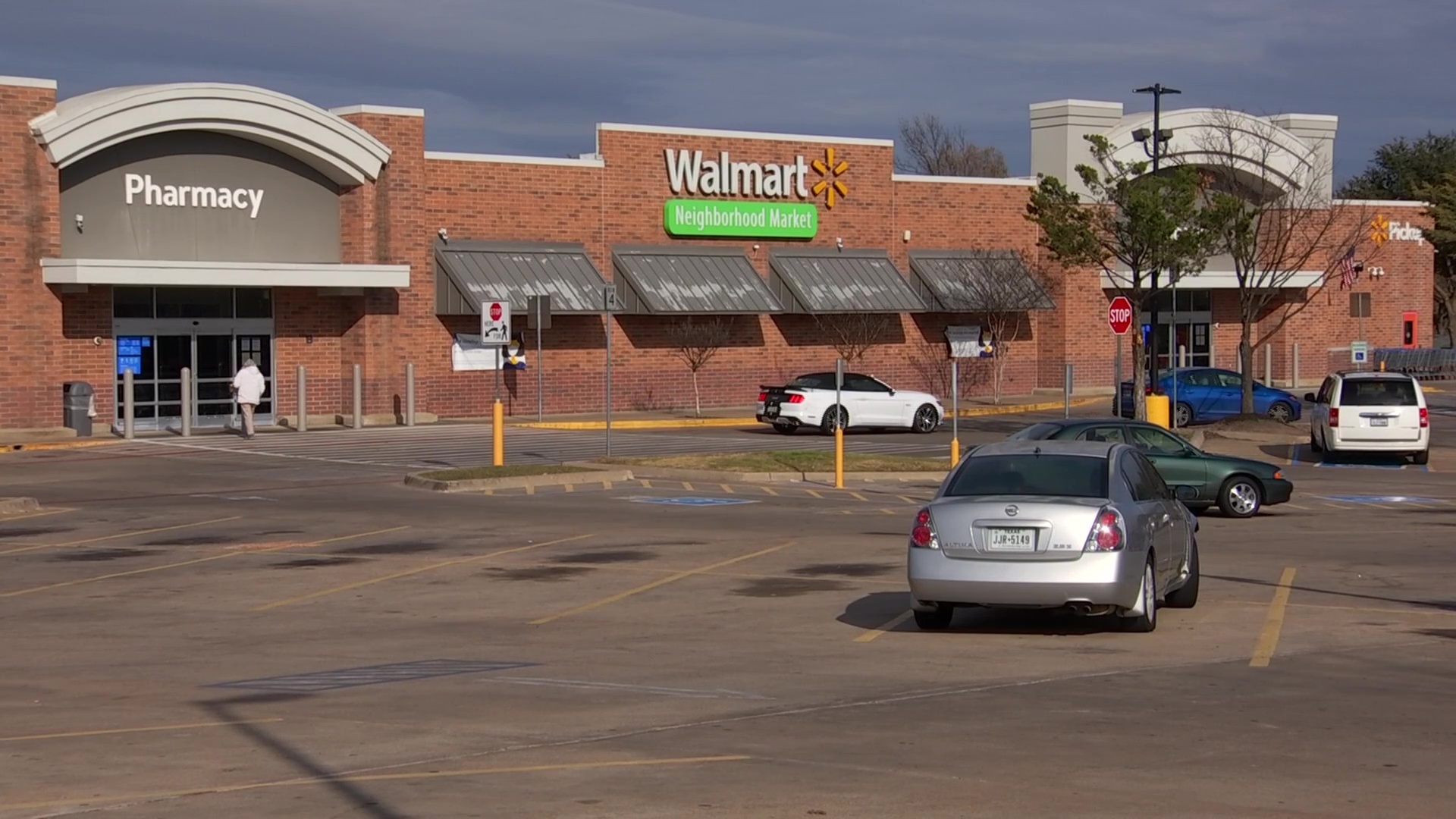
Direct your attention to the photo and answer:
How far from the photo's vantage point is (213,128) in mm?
37469

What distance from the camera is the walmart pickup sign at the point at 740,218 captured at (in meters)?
45.7

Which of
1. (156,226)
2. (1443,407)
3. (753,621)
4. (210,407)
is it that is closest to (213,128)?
(156,226)

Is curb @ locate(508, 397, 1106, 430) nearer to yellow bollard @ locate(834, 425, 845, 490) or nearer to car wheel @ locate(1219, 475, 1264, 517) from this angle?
yellow bollard @ locate(834, 425, 845, 490)

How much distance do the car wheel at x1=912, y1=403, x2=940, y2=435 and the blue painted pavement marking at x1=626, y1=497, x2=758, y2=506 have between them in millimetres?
15613

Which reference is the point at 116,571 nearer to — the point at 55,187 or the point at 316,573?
the point at 316,573

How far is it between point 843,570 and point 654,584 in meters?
2.01

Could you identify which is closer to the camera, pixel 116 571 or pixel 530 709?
pixel 530 709

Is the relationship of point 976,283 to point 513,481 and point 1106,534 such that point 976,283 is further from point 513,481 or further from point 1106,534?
point 1106,534

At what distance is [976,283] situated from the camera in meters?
49.9

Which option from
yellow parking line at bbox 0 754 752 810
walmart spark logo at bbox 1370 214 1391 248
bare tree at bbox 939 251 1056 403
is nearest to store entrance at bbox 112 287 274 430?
bare tree at bbox 939 251 1056 403

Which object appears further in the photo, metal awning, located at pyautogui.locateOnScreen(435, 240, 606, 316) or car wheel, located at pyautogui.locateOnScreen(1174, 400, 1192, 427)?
car wheel, located at pyautogui.locateOnScreen(1174, 400, 1192, 427)

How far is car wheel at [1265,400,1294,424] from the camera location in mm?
41875

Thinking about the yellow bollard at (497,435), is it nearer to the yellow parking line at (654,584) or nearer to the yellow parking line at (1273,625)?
the yellow parking line at (654,584)

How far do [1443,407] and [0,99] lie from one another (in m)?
37.2
